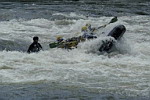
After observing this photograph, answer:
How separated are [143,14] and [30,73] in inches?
683

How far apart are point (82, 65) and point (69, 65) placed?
1.30 ft

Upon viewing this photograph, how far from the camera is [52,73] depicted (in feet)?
36.4

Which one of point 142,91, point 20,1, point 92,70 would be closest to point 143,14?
point 20,1

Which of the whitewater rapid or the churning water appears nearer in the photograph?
the churning water

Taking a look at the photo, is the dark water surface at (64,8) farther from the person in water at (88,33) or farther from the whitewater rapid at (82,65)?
the person in water at (88,33)

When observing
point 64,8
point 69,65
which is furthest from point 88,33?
point 64,8

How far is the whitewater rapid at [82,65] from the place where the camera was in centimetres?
1023

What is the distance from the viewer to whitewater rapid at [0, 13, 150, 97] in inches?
403

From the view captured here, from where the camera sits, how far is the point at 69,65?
1222cm

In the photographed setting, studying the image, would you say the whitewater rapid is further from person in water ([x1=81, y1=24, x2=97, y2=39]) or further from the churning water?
person in water ([x1=81, y1=24, x2=97, y2=39])

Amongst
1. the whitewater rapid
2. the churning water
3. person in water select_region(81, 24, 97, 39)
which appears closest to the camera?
the churning water

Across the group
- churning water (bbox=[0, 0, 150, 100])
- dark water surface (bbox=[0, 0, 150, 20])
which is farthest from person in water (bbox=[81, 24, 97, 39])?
dark water surface (bbox=[0, 0, 150, 20])

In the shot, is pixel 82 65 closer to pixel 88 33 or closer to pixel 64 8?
pixel 88 33

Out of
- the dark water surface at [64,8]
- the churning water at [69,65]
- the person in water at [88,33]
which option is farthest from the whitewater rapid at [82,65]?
the dark water surface at [64,8]
